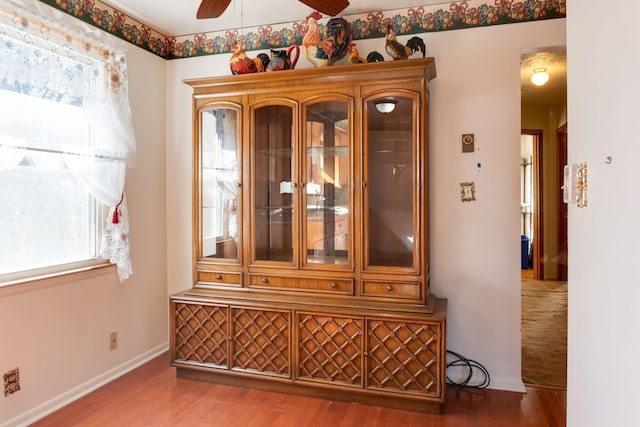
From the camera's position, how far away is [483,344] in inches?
111

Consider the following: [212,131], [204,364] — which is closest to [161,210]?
[212,131]

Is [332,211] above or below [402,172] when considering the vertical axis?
below

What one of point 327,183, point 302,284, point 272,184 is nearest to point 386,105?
point 327,183

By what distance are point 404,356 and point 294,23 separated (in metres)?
2.47

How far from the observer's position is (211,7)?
2.03 m

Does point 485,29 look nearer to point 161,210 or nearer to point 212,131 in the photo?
point 212,131

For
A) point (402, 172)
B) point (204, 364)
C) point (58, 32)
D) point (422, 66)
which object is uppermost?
point (58, 32)

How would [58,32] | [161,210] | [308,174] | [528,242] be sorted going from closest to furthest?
[58,32]
[308,174]
[161,210]
[528,242]

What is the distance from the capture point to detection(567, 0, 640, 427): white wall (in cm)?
88

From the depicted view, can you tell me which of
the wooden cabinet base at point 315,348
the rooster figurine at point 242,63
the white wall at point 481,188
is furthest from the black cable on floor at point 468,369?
the rooster figurine at point 242,63

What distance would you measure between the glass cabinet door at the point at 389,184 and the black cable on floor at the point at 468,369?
Answer: 2.77ft

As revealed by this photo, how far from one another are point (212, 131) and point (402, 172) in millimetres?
1393

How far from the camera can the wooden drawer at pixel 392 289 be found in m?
2.53

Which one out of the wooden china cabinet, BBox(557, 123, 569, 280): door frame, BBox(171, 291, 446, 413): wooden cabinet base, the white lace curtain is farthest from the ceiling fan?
BBox(557, 123, 569, 280): door frame
